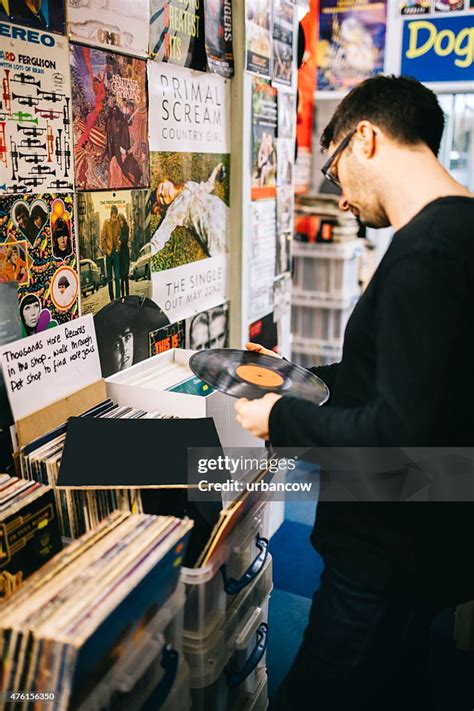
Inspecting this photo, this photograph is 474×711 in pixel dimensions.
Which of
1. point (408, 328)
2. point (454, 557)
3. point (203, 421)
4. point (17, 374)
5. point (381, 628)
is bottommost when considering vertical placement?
point (381, 628)

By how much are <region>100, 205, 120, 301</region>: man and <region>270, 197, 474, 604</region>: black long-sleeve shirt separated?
806mm

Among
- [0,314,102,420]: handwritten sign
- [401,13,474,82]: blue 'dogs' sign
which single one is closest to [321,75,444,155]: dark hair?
[0,314,102,420]: handwritten sign

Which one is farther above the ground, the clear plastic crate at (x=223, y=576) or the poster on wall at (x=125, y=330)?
the poster on wall at (x=125, y=330)

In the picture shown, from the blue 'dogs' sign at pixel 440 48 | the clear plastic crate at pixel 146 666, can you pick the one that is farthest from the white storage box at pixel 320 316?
the clear plastic crate at pixel 146 666

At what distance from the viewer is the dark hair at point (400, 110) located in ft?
4.22

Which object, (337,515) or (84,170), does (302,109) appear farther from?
(337,515)

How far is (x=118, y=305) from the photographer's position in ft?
6.45

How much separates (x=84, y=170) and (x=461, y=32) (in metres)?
3.61

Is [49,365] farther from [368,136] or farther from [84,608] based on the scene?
[368,136]

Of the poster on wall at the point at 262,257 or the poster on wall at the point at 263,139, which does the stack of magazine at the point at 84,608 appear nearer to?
the poster on wall at the point at 262,257

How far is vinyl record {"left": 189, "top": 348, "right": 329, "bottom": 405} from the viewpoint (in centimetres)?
146

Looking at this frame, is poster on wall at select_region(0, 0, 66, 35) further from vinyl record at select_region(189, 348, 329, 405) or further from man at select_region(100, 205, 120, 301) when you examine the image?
vinyl record at select_region(189, 348, 329, 405)

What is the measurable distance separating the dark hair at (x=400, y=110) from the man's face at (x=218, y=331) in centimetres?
130

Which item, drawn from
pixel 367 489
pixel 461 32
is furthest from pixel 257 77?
pixel 461 32
